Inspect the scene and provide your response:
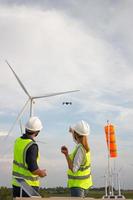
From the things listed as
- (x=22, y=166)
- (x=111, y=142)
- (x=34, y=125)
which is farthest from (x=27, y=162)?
(x=111, y=142)

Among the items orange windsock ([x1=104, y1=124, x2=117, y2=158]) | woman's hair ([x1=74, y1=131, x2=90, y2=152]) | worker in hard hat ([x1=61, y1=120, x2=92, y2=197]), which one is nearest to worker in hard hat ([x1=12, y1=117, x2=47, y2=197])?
worker in hard hat ([x1=61, y1=120, x2=92, y2=197])

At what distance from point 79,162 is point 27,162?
1081 millimetres

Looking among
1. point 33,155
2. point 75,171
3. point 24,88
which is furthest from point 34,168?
point 24,88

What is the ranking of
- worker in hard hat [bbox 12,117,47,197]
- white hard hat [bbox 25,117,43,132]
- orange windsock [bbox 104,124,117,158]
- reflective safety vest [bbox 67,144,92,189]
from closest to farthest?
1. worker in hard hat [bbox 12,117,47,197]
2. reflective safety vest [bbox 67,144,92,189]
3. white hard hat [bbox 25,117,43,132]
4. orange windsock [bbox 104,124,117,158]

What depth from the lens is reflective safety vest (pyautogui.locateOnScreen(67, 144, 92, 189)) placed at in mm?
9109

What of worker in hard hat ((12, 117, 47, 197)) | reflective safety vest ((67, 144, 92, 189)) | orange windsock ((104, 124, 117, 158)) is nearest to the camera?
worker in hard hat ((12, 117, 47, 197))

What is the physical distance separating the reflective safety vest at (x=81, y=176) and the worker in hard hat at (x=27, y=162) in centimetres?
62

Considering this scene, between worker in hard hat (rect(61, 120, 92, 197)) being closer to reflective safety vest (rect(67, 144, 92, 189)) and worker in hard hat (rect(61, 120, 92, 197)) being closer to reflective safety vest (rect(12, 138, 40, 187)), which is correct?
reflective safety vest (rect(67, 144, 92, 189))

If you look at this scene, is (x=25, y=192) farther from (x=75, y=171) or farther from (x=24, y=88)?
(x=24, y=88)

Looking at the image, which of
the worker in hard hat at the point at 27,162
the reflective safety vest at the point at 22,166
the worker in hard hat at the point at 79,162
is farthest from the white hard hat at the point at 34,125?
the worker in hard hat at the point at 79,162

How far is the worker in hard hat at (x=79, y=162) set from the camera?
9.07 m

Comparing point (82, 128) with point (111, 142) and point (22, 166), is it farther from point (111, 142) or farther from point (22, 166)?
point (111, 142)

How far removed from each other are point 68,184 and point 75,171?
0.40m

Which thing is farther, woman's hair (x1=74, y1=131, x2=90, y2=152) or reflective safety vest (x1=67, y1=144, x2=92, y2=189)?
woman's hair (x1=74, y1=131, x2=90, y2=152)
